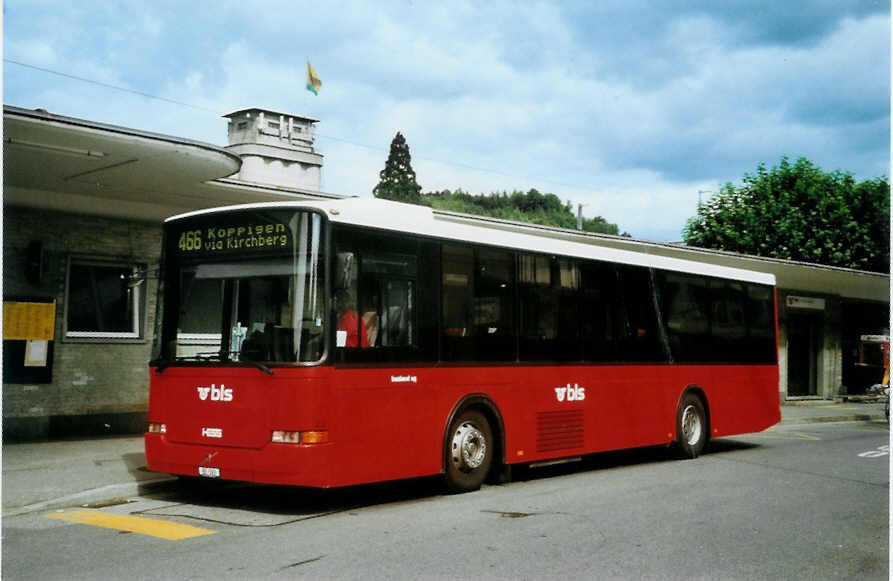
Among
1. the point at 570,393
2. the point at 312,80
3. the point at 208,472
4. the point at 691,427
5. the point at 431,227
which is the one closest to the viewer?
the point at 208,472

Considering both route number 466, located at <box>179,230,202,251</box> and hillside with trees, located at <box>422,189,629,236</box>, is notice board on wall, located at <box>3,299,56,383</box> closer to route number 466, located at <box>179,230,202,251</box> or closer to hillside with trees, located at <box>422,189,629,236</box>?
route number 466, located at <box>179,230,202,251</box>

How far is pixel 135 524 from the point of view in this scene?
27.7 feet

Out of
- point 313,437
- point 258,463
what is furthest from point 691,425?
point 258,463

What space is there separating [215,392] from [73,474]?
9.36 ft

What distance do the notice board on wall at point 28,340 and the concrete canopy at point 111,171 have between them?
1.60 metres

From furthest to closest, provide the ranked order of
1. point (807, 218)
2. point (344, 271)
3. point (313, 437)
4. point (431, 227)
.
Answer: point (807, 218)
point (431, 227)
point (344, 271)
point (313, 437)

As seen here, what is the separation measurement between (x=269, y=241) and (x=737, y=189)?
3774cm

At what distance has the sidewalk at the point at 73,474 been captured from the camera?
952 centimetres

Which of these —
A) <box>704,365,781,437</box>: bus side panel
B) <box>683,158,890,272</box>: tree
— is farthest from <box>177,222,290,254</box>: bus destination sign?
<box>683,158,890,272</box>: tree

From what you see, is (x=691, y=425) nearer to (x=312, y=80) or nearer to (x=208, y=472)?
(x=208, y=472)

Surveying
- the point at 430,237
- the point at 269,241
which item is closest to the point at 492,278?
the point at 430,237

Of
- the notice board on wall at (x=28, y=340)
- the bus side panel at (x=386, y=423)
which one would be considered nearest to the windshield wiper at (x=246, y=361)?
the bus side panel at (x=386, y=423)

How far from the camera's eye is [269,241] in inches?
360

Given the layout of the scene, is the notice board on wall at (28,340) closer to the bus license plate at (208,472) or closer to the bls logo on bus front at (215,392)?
the bls logo on bus front at (215,392)
